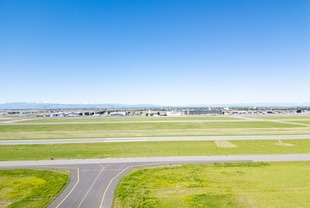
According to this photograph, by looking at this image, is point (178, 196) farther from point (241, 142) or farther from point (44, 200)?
point (241, 142)

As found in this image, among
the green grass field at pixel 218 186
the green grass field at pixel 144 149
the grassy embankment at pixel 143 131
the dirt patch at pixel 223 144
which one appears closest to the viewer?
the green grass field at pixel 218 186

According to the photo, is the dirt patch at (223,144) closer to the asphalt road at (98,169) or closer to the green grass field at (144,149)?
the green grass field at (144,149)

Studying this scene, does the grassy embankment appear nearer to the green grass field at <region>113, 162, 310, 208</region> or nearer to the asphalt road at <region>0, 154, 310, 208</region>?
the asphalt road at <region>0, 154, 310, 208</region>

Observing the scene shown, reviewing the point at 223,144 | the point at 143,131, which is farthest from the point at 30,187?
the point at 143,131

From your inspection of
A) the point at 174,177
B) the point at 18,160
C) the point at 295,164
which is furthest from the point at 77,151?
the point at 295,164

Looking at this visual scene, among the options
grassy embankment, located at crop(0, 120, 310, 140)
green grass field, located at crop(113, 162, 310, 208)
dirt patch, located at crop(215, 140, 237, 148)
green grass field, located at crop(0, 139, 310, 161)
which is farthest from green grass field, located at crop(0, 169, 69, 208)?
grassy embankment, located at crop(0, 120, 310, 140)

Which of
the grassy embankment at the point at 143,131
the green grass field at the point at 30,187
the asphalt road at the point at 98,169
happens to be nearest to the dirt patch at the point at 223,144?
the asphalt road at the point at 98,169
